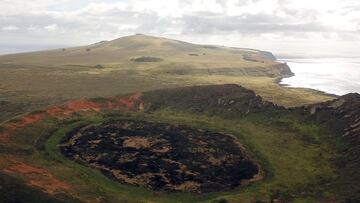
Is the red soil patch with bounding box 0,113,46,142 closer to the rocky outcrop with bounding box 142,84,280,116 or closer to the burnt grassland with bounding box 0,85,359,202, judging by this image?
the burnt grassland with bounding box 0,85,359,202

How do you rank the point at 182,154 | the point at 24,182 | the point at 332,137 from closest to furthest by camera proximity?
the point at 24,182 → the point at 182,154 → the point at 332,137

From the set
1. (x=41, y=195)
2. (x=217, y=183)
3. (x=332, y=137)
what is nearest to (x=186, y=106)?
(x=332, y=137)

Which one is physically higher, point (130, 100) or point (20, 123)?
point (130, 100)

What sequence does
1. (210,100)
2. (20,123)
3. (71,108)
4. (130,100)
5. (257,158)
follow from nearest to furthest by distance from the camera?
(257,158) → (20,123) → (71,108) → (210,100) → (130,100)

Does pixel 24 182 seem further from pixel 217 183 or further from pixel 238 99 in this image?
pixel 238 99

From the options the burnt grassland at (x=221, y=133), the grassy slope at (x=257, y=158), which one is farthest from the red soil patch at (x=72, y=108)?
the grassy slope at (x=257, y=158)

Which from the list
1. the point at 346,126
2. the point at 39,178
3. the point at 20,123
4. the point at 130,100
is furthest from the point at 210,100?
the point at 39,178

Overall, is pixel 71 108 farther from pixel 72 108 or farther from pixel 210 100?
pixel 210 100
